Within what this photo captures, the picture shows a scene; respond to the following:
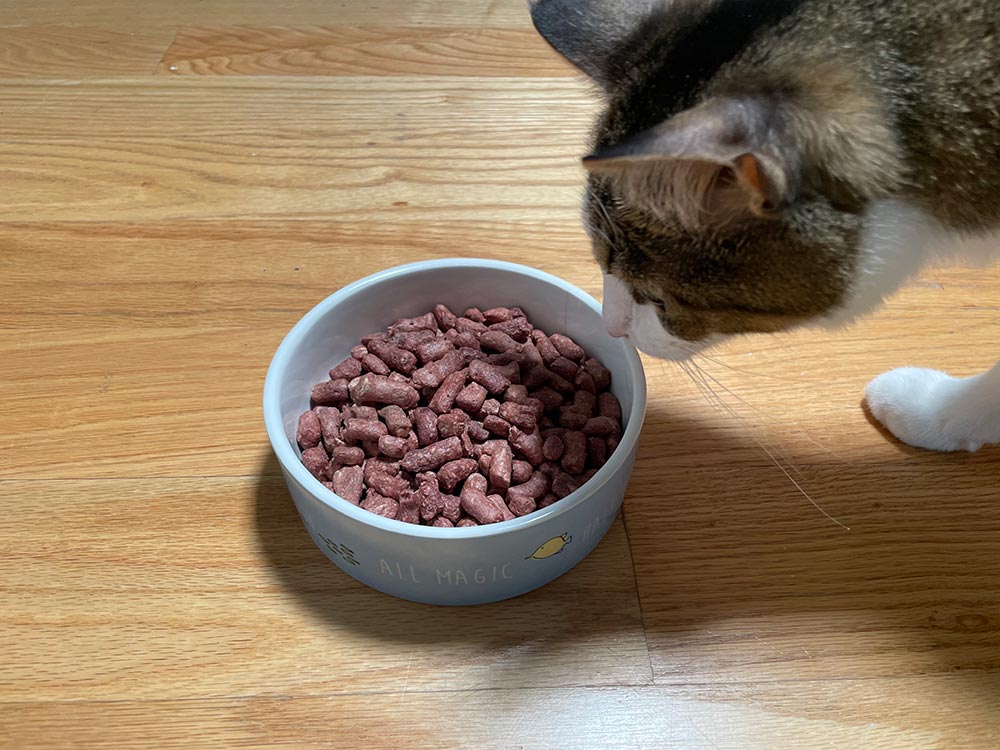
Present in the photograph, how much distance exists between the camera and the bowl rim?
0.71m

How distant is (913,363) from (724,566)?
38 cm

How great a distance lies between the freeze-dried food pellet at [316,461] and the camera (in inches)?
32.5

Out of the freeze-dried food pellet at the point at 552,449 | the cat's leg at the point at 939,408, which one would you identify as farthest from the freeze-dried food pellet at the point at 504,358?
the cat's leg at the point at 939,408

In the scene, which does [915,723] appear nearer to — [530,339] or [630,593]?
[630,593]

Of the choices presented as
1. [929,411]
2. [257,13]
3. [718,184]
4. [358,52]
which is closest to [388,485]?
[718,184]

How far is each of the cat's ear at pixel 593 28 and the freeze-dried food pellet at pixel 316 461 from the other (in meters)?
0.44

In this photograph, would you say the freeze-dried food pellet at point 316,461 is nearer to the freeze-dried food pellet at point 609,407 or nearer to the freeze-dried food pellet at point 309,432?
the freeze-dried food pellet at point 309,432

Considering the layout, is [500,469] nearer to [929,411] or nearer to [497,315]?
[497,315]

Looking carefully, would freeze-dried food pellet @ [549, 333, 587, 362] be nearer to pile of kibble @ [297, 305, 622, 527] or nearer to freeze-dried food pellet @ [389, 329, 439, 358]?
pile of kibble @ [297, 305, 622, 527]

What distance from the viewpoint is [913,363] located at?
3.34 feet

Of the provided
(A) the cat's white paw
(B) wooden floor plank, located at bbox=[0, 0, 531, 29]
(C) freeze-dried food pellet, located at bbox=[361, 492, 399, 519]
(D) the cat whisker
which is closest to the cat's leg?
(A) the cat's white paw

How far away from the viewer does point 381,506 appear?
78 centimetres

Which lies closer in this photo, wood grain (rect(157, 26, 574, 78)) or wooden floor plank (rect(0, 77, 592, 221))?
wooden floor plank (rect(0, 77, 592, 221))

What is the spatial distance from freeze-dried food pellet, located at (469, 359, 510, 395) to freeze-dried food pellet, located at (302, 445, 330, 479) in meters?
0.17
